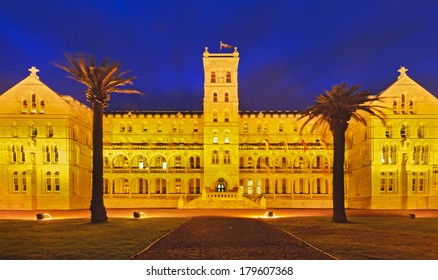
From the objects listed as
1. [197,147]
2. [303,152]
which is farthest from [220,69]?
[303,152]

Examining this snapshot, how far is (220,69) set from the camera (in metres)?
73.3

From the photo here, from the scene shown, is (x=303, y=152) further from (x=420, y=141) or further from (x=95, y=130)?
(x=95, y=130)

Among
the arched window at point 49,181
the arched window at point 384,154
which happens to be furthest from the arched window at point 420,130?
the arched window at point 49,181

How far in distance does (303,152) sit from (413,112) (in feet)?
54.6

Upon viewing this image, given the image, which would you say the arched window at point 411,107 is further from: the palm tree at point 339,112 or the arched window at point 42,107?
the arched window at point 42,107

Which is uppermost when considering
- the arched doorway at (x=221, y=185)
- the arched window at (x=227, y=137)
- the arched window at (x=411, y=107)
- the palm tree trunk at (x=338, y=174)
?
the arched window at (x=411, y=107)

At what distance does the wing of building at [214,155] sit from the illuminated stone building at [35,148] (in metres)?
0.13

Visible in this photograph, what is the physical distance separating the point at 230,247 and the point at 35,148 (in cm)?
4761

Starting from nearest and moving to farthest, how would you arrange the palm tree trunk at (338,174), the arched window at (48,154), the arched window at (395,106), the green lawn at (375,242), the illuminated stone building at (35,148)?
the green lawn at (375,242) < the palm tree trunk at (338,174) < the illuminated stone building at (35,148) < the arched window at (48,154) < the arched window at (395,106)

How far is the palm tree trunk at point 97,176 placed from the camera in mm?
38062

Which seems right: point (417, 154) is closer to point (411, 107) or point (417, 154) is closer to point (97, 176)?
point (411, 107)

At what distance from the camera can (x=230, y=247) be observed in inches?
883

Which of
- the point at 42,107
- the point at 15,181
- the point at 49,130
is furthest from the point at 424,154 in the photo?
the point at 15,181

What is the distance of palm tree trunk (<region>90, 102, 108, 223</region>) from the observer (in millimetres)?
38062
